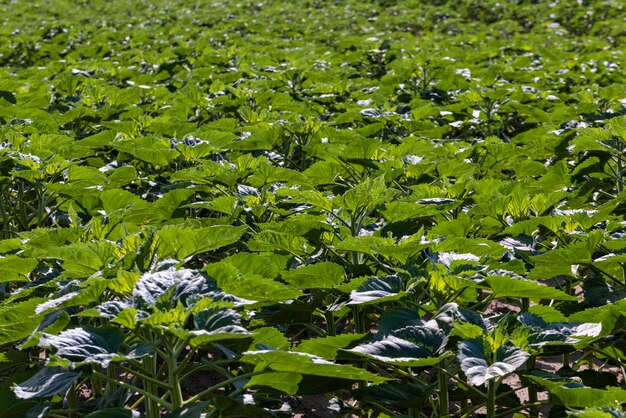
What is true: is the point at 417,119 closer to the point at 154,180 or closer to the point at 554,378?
the point at 154,180

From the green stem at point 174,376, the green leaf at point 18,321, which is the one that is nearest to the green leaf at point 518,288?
the green stem at point 174,376

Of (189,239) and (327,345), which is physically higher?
(189,239)

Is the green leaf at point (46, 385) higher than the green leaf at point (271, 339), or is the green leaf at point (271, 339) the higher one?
the green leaf at point (46, 385)

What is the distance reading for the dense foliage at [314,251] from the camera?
1.96 meters

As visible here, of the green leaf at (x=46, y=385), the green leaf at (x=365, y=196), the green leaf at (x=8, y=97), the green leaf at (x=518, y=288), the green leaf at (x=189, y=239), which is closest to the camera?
the green leaf at (x=46, y=385)

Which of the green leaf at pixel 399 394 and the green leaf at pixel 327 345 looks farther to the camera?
the green leaf at pixel 327 345

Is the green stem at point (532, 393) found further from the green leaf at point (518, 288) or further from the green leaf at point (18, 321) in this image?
the green leaf at point (18, 321)

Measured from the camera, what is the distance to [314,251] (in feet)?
9.02

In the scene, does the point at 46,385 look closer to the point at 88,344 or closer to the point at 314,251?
the point at 88,344

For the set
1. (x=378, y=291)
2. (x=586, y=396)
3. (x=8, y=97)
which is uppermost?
(x=378, y=291)

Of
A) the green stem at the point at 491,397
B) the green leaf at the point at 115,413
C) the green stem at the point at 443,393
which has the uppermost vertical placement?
the green leaf at the point at 115,413

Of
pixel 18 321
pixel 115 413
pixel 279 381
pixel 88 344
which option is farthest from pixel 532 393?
pixel 18 321

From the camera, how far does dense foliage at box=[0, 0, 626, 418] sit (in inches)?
77.1

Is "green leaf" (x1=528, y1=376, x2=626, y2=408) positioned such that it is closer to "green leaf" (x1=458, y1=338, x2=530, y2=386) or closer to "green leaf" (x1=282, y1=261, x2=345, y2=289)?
"green leaf" (x1=458, y1=338, x2=530, y2=386)
